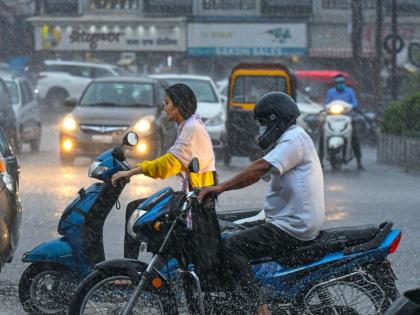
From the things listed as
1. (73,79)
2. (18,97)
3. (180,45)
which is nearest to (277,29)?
(180,45)

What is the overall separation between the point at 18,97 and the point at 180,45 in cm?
2275

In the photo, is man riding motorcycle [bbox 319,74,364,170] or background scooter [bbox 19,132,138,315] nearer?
background scooter [bbox 19,132,138,315]

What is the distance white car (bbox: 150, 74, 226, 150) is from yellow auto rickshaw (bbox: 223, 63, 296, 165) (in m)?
0.95

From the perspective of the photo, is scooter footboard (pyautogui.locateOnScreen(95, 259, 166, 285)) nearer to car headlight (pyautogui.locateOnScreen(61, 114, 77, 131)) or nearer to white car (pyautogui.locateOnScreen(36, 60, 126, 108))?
car headlight (pyautogui.locateOnScreen(61, 114, 77, 131))

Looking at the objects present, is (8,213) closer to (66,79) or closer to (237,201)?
(237,201)

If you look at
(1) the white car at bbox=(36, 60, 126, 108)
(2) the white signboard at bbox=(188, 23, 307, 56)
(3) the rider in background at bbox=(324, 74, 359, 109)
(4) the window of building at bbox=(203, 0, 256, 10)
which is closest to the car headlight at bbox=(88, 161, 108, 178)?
(3) the rider in background at bbox=(324, 74, 359, 109)

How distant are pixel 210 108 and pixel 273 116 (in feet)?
54.5

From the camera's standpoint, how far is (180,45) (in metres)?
45.8

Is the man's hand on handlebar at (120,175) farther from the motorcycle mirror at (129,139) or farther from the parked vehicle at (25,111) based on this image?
the parked vehicle at (25,111)

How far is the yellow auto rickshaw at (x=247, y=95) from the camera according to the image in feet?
66.9

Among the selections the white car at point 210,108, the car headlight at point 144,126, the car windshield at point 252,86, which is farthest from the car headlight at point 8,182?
the white car at point 210,108

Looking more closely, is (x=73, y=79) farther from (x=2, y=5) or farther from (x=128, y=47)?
(x=2, y=5)

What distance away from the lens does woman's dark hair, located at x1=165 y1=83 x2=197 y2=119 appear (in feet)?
25.0

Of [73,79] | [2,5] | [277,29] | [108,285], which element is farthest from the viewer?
[2,5]
